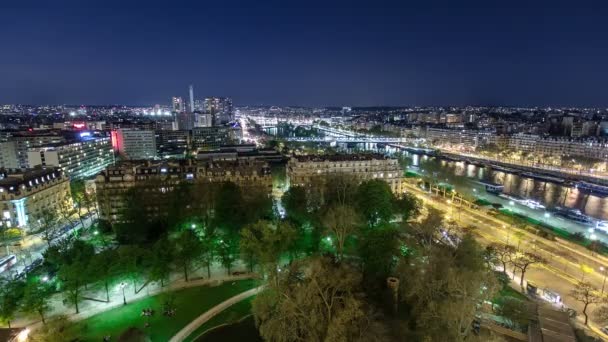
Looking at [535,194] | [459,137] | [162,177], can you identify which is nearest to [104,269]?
[162,177]

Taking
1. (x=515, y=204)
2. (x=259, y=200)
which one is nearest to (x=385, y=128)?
(x=515, y=204)

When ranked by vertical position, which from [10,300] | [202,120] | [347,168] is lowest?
[10,300]

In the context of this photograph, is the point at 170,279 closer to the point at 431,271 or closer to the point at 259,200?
the point at 259,200

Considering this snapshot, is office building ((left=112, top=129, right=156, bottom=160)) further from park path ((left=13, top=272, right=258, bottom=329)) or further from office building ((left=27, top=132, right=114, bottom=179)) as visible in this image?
park path ((left=13, top=272, right=258, bottom=329))

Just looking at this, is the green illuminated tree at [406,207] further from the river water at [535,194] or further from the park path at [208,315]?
the park path at [208,315]

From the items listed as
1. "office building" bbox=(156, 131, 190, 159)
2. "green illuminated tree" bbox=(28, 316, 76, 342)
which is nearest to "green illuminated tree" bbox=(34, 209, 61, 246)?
"green illuminated tree" bbox=(28, 316, 76, 342)

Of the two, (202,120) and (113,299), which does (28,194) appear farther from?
(202,120)

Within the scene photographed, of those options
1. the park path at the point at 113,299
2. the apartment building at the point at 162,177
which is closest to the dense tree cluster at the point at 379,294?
the park path at the point at 113,299
